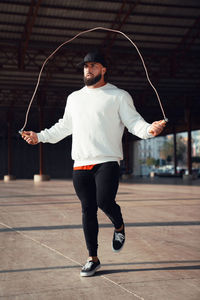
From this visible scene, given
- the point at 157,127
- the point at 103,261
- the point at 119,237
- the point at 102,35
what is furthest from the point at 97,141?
the point at 102,35

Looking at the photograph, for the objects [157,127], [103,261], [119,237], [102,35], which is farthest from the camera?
[102,35]

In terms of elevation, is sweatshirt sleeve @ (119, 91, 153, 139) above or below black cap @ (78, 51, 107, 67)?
below

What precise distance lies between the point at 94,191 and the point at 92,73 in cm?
116

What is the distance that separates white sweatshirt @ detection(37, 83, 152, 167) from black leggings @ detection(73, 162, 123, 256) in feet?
0.32

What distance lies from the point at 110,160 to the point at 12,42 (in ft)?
65.7

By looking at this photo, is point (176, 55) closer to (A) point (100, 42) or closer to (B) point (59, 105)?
(A) point (100, 42)

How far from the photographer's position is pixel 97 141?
13.9 feet

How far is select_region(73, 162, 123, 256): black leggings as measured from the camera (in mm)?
4145

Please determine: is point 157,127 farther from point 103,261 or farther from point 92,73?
point 103,261

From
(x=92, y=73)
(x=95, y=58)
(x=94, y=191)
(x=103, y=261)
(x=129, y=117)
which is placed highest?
(x=95, y=58)

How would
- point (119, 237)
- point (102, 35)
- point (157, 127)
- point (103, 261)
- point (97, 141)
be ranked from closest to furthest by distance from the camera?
point (157, 127)
point (97, 141)
point (119, 237)
point (103, 261)
point (102, 35)

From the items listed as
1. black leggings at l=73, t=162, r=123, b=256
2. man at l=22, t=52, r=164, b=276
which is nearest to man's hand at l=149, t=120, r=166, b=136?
man at l=22, t=52, r=164, b=276

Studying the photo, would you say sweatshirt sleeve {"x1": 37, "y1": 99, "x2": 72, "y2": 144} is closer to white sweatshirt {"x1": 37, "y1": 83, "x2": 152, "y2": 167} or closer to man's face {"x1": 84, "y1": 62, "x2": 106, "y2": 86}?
white sweatshirt {"x1": 37, "y1": 83, "x2": 152, "y2": 167}

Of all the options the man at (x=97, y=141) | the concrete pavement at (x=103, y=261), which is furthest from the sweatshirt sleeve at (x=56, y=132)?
the concrete pavement at (x=103, y=261)
